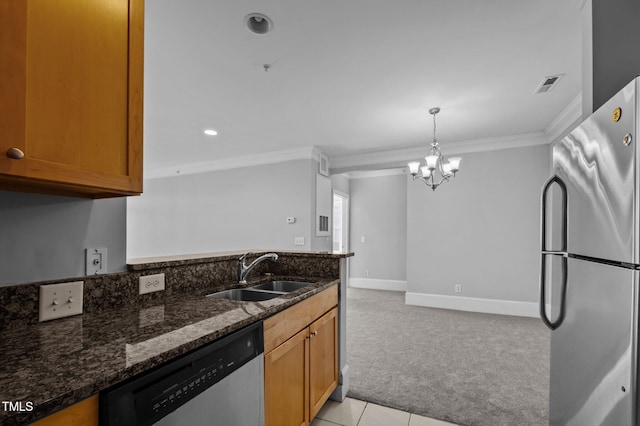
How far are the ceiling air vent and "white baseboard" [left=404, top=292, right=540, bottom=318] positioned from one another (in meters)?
2.92

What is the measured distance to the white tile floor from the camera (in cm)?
190

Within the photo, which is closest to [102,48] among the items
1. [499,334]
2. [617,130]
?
[617,130]

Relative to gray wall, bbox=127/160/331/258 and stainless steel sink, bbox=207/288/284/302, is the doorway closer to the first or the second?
gray wall, bbox=127/160/331/258

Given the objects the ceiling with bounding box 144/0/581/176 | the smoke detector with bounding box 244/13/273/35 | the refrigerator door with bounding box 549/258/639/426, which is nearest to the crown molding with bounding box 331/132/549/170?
the ceiling with bounding box 144/0/581/176

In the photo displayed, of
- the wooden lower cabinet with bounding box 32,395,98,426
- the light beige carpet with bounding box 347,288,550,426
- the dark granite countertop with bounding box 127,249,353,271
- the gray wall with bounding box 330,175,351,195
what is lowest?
the light beige carpet with bounding box 347,288,550,426

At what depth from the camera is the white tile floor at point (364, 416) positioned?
6.24 feet

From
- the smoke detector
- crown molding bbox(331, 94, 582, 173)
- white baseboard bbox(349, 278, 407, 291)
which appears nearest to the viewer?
the smoke detector

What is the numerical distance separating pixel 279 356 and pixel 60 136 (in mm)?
1199

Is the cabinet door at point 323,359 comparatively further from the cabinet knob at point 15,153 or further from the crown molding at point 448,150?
the crown molding at point 448,150

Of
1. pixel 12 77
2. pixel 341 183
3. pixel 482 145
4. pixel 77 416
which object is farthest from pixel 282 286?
pixel 341 183

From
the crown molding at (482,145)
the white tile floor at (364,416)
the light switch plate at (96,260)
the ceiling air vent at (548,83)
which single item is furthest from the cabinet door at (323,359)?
the crown molding at (482,145)

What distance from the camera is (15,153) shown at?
75 centimetres

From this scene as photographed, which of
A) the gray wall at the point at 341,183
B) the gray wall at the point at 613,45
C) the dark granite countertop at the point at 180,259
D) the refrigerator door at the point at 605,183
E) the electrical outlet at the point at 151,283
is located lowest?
the electrical outlet at the point at 151,283

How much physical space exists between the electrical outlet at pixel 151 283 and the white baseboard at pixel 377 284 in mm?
5199
